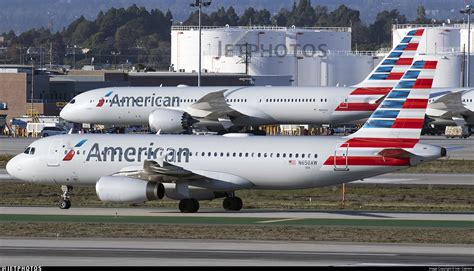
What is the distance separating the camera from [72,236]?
36312mm

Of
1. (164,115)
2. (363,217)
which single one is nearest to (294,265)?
(363,217)

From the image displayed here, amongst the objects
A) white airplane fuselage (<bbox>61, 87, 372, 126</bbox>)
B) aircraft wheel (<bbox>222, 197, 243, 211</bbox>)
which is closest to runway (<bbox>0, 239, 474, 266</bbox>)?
aircraft wheel (<bbox>222, 197, 243, 211</bbox>)

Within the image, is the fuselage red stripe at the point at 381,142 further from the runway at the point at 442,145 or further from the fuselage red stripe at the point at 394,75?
the fuselage red stripe at the point at 394,75

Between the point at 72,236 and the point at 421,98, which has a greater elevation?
the point at 421,98

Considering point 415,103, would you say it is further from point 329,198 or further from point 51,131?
point 51,131

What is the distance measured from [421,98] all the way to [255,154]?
624cm

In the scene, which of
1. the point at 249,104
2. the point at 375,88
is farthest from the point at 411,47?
the point at 249,104

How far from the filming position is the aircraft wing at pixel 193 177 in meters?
44.2

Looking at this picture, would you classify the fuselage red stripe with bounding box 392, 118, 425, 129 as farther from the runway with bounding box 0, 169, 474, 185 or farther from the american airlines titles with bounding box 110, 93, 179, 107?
the american airlines titles with bounding box 110, 93, 179, 107

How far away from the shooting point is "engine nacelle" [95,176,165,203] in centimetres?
4338

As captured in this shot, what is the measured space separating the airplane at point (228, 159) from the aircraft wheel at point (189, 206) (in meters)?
0.04

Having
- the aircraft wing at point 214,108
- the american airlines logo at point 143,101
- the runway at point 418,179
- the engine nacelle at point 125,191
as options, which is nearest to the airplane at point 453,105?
the aircraft wing at point 214,108

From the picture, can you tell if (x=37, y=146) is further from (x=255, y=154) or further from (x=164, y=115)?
(x=164, y=115)

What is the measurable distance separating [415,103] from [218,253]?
13372mm
